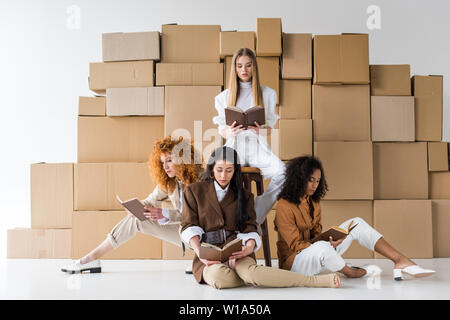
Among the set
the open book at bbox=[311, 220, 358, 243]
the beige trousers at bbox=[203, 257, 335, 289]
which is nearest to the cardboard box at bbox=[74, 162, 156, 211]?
the beige trousers at bbox=[203, 257, 335, 289]

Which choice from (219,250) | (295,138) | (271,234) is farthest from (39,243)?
(295,138)

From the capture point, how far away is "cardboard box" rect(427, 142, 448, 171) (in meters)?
3.82

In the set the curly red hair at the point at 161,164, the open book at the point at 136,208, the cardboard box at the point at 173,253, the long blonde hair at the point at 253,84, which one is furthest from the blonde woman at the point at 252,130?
the cardboard box at the point at 173,253

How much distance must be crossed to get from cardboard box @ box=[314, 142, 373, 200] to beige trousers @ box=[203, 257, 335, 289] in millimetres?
1313

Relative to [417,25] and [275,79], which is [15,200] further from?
[417,25]

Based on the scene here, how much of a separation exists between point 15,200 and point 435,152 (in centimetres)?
338

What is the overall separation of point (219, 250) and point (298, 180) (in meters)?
0.68

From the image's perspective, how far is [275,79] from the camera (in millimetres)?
3828

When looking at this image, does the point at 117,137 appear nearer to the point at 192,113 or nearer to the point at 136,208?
the point at 192,113

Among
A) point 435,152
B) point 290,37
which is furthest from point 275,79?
point 435,152

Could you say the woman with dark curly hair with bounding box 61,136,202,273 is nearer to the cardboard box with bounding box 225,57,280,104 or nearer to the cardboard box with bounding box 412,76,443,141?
the cardboard box with bounding box 225,57,280,104

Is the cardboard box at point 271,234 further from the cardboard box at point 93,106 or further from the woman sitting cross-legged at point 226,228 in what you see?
the cardboard box at point 93,106

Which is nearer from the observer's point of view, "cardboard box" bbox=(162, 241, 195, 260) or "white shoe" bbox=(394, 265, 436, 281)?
"white shoe" bbox=(394, 265, 436, 281)

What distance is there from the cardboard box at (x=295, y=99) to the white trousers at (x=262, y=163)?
2.37ft
